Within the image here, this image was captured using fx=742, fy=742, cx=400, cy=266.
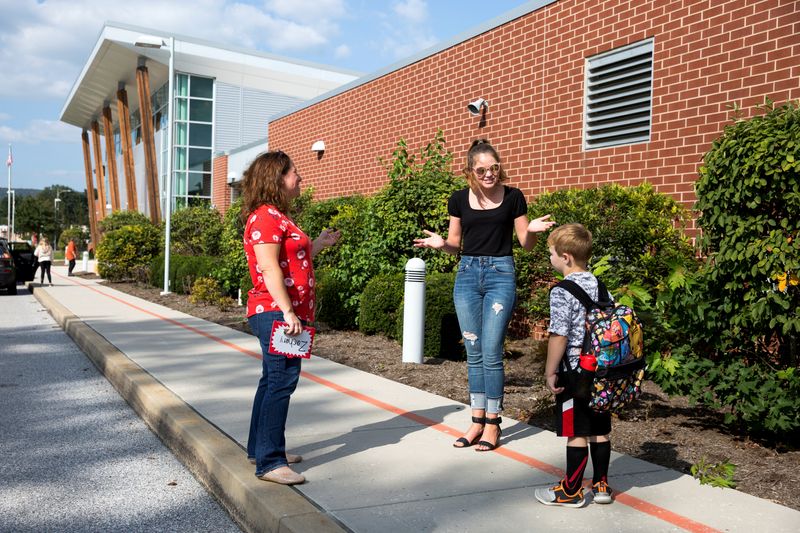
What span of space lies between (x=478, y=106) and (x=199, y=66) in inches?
1118

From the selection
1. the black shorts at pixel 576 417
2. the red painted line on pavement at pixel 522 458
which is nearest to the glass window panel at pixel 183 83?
the red painted line on pavement at pixel 522 458

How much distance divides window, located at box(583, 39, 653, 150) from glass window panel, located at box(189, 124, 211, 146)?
30.6m

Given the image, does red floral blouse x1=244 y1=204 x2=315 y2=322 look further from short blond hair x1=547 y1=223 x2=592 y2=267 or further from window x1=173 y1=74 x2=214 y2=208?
window x1=173 y1=74 x2=214 y2=208

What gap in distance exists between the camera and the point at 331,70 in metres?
40.9

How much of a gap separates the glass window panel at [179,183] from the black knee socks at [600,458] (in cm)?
3587

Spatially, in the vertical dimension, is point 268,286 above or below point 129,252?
above

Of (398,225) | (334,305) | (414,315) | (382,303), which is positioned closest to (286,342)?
(414,315)

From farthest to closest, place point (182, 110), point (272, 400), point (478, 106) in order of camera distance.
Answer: point (182, 110)
point (478, 106)
point (272, 400)

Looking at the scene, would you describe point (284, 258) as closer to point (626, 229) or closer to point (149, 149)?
point (626, 229)

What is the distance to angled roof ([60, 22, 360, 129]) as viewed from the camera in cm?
3544

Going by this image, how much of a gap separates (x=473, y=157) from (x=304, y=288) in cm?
145

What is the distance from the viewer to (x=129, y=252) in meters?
25.2

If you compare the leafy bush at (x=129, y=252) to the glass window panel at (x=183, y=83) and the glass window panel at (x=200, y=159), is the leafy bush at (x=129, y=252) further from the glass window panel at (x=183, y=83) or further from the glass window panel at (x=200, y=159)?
the glass window panel at (x=183, y=83)

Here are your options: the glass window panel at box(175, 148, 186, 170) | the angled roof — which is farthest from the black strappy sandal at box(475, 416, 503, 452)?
the glass window panel at box(175, 148, 186, 170)
